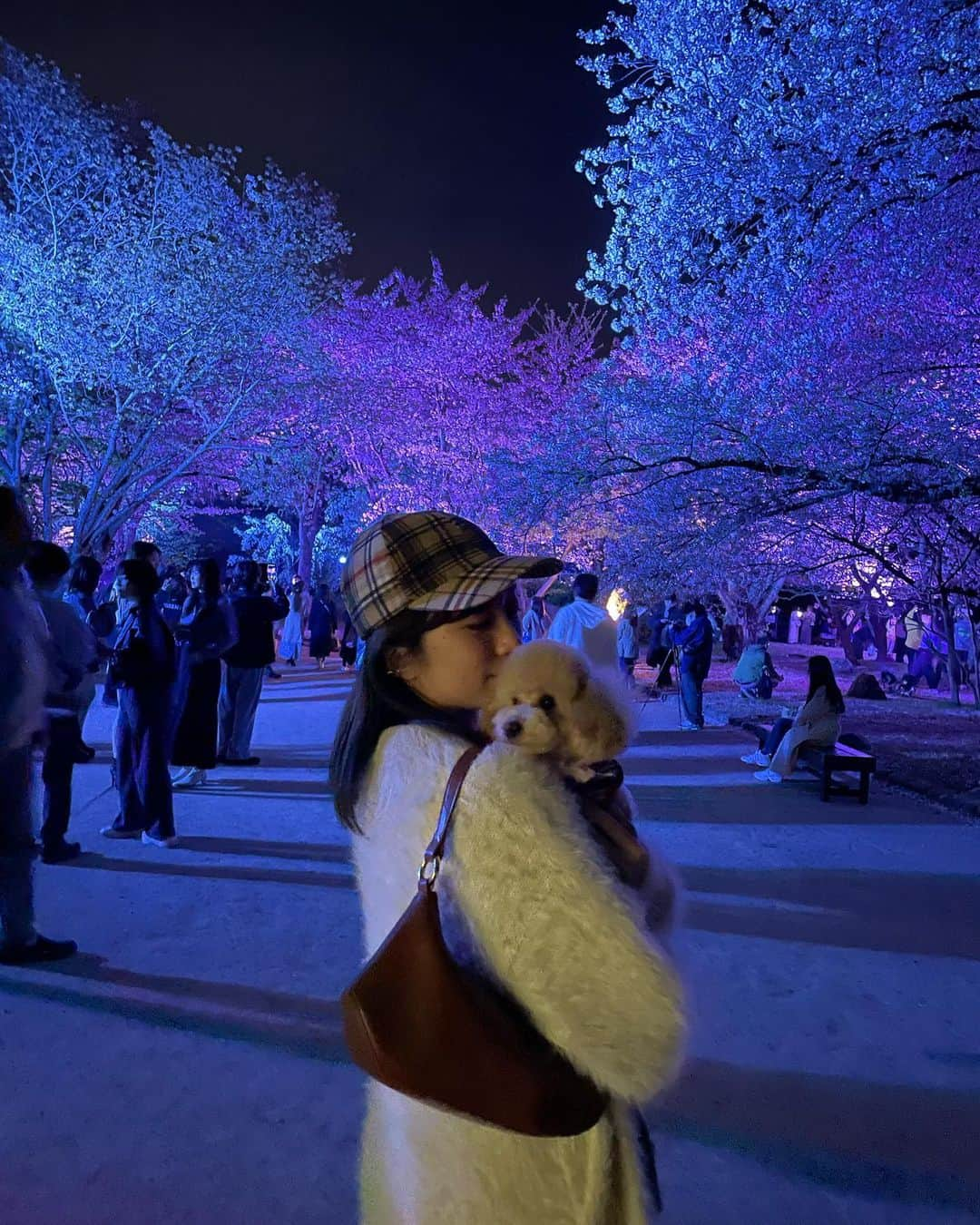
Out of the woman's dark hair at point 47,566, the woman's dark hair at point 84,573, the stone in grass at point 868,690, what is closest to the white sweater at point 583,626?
the woman's dark hair at point 84,573

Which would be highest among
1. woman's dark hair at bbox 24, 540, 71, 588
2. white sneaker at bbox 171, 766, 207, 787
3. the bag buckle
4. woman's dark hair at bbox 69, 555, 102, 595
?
woman's dark hair at bbox 69, 555, 102, 595

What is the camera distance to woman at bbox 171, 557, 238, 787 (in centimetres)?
707

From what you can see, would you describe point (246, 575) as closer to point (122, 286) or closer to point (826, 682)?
point (826, 682)

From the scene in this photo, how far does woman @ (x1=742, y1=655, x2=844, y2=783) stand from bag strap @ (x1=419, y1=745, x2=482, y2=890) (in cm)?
756

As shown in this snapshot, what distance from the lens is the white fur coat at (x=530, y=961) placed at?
94 cm

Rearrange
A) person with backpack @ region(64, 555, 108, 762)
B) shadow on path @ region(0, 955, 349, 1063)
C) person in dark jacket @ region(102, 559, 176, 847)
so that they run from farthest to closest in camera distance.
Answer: person with backpack @ region(64, 555, 108, 762) < person in dark jacket @ region(102, 559, 176, 847) < shadow on path @ region(0, 955, 349, 1063)

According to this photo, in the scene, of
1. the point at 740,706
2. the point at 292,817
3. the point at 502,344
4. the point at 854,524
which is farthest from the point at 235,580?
the point at 502,344

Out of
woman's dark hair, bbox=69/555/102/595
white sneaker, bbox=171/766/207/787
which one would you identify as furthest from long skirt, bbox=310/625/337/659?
white sneaker, bbox=171/766/207/787

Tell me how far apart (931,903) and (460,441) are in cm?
2400

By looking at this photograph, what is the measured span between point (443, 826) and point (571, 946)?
0.68 ft

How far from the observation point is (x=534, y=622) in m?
14.2

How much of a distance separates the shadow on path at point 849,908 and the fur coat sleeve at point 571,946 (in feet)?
11.4

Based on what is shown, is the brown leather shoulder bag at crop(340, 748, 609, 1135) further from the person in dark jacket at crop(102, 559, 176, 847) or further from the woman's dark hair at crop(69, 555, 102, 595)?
the woman's dark hair at crop(69, 555, 102, 595)

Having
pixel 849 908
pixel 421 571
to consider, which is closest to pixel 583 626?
pixel 849 908
